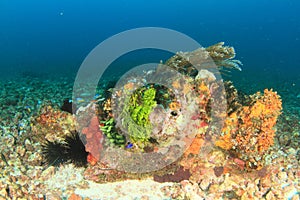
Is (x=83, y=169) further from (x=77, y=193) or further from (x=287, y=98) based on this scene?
(x=287, y=98)

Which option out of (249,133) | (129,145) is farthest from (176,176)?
(249,133)

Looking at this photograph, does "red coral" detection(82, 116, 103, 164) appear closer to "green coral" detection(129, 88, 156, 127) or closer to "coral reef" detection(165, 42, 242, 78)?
"green coral" detection(129, 88, 156, 127)

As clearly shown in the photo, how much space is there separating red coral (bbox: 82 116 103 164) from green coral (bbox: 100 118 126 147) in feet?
0.74

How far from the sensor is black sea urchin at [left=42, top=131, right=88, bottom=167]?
6.40 metres

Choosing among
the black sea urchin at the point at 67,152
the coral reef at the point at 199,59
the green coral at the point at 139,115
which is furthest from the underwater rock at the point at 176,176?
the coral reef at the point at 199,59

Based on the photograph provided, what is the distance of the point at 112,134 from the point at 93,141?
0.49m

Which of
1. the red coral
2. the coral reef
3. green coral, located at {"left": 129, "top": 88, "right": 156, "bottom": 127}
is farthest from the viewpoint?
the coral reef

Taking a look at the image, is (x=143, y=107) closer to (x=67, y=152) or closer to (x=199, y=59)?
(x=67, y=152)

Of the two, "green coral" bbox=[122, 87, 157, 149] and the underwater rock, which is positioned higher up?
"green coral" bbox=[122, 87, 157, 149]

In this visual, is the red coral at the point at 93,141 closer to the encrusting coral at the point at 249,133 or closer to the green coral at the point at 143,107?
the green coral at the point at 143,107

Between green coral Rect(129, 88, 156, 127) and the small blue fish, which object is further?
the small blue fish

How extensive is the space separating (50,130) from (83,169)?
1.99 metres

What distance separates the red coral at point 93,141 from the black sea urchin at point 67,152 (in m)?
0.19

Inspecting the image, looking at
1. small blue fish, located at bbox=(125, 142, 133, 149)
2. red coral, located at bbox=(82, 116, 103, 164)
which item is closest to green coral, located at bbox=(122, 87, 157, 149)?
small blue fish, located at bbox=(125, 142, 133, 149)
